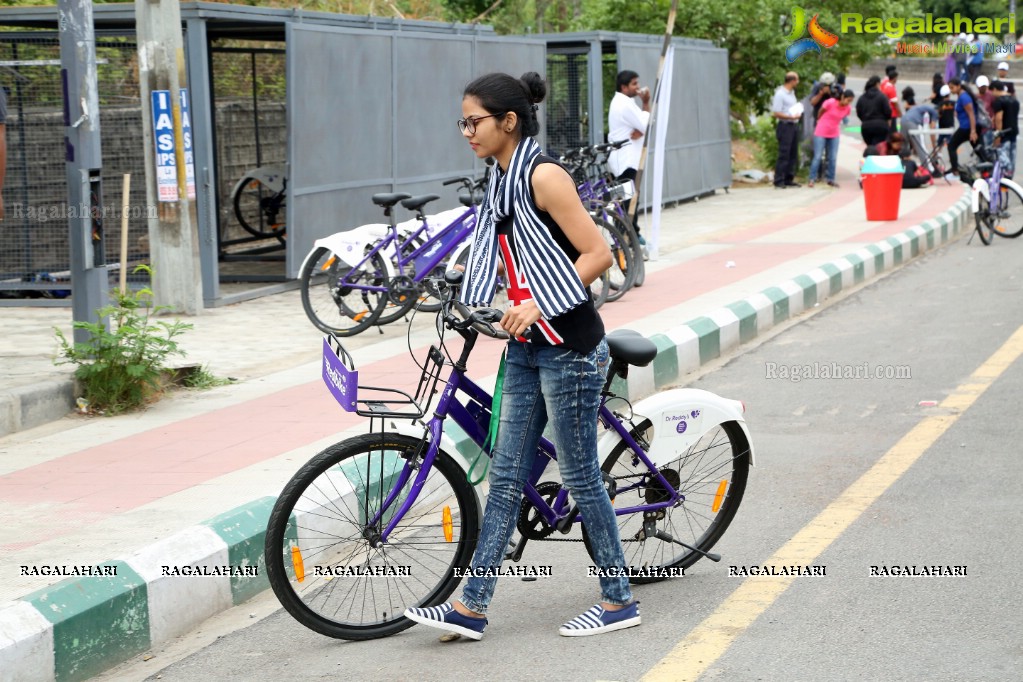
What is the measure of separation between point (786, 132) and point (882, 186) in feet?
16.0

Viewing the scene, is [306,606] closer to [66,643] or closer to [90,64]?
[66,643]

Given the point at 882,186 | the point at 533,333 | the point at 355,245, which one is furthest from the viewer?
the point at 882,186

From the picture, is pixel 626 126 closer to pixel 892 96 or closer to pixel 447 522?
pixel 447 522

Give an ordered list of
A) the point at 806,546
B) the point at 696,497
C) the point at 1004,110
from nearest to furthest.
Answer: the point at 696,497 < the point at 806,546 < the point at 1004,110

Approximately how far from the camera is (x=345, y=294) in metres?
9.46

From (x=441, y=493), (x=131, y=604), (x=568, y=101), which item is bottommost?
(x=131, y=604)

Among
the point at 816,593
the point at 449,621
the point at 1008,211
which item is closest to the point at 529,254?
the point at 449,621

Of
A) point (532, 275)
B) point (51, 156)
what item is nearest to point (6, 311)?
point (51, 156)

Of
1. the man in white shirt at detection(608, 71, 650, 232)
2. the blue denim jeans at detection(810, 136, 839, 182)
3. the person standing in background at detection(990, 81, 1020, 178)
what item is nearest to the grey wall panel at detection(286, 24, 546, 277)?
the man in white shirt at detection(608, 71, 650, 232)

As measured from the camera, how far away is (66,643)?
4.00 meters

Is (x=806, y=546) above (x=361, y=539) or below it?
below

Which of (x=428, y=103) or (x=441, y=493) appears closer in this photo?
(x=441, y=493)

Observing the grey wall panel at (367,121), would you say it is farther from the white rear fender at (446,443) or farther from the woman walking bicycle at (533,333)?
the woman walking bicycle at (533,333)

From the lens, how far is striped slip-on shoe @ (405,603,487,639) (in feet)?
13.8
